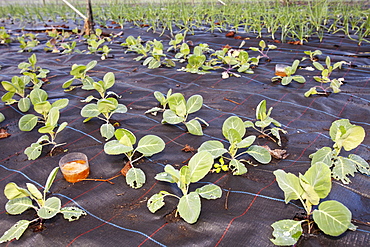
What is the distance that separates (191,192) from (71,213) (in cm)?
48

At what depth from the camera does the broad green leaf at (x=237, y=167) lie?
137cm

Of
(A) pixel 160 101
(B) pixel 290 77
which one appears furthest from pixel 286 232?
(B) pixel 290 77

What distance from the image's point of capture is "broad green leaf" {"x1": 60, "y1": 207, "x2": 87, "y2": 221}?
1163 mm

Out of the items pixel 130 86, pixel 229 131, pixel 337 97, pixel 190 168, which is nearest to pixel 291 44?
pixel 337 97

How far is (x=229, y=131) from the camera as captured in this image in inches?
55.5

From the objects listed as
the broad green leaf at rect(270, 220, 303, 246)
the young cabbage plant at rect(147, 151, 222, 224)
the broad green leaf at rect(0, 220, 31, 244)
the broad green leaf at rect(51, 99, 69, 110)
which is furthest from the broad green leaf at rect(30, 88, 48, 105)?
the broad green leaf at rect(270, 220, 303, 246)

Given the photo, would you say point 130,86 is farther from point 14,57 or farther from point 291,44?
point 291,44

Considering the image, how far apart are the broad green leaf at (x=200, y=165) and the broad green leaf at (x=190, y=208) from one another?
0.07 metres

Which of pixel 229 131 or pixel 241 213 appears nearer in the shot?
pixel 241 213

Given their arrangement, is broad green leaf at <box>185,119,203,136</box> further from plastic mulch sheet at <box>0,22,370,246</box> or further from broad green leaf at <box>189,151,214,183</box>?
broad green leaf at <box>189,151,214,183</box>

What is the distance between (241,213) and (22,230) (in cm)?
81

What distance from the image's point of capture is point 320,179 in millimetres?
1011

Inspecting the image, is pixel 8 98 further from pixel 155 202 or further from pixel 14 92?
pixel 155 202

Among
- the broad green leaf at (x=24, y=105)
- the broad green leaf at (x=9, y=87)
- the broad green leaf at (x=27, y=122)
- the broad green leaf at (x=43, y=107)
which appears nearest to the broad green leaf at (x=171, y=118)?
the broad green leaf at (x=43, y=107)
